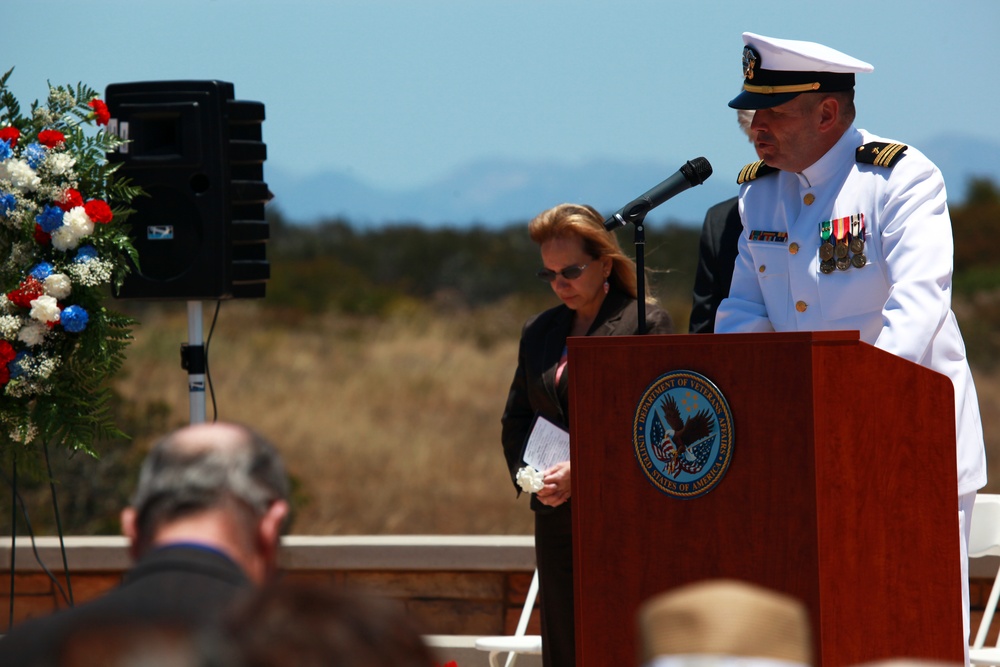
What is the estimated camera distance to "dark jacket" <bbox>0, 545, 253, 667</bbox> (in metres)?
1.54

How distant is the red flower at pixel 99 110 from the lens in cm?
498

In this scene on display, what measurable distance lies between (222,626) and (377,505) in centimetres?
1505

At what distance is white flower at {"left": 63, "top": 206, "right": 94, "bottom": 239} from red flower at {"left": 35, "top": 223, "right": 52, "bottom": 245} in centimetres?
11

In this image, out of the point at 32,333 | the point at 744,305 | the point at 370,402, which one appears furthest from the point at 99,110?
the point at 370,402

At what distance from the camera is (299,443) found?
1934 cm

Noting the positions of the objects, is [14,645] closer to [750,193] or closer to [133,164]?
[750,193]

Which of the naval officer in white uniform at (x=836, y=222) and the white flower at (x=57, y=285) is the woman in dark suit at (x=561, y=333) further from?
the white flower at (x=57, y=285)

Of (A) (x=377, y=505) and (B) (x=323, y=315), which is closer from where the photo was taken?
(A) (x=377, y=505)

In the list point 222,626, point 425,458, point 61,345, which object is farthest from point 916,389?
point 425,458

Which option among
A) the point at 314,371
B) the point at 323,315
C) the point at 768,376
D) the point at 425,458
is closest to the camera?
the point at 768,376

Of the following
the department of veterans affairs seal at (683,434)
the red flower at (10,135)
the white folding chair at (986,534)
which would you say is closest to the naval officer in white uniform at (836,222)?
the department of veterans affairs seal at (683,434)

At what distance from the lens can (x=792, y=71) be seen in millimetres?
3381

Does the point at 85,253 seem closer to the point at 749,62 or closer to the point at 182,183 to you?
the point at 182,183

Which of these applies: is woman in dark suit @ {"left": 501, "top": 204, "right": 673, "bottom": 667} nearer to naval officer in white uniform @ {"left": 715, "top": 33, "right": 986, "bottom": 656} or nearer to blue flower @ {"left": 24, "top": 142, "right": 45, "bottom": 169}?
naval officer in white uniform @ {"left": 715, "top": 33, "right": 986, "bottom": 656}
